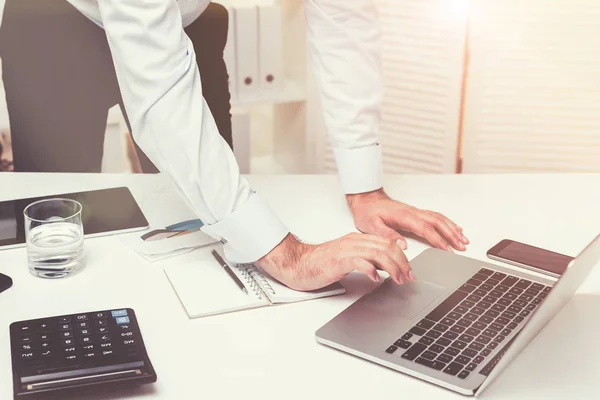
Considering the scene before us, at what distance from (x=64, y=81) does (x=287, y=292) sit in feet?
3.53

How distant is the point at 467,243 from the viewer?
1290 millimetres

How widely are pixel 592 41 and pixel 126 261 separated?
7.01 ft

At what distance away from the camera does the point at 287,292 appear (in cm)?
113

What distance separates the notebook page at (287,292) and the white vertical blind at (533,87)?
1.95 metres

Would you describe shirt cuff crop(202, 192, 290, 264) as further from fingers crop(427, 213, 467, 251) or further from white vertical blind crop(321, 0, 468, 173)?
white vertical blind crop(321, 0, 468, 173)

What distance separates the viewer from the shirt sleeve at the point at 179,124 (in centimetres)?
111

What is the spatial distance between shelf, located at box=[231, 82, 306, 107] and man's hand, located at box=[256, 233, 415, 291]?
Answer: 5.81ft

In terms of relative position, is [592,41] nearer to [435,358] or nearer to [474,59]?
[474,59]

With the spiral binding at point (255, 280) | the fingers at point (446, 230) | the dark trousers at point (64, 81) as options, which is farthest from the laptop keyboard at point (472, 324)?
the dark trousers at point (64, 81)

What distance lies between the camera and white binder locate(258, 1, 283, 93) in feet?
9.20

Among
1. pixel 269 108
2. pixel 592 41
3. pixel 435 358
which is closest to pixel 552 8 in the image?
pixel 592 41

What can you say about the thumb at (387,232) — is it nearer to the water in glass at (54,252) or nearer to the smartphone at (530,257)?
the smartphone at (530,257)

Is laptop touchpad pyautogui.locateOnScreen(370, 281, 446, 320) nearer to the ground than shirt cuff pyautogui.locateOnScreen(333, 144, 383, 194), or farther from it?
nearer to the ground

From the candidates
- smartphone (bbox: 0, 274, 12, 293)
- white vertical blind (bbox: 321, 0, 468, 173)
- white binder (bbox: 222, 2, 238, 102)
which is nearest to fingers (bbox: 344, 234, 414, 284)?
smartphone (bbox: 0, 274, 12, 293)
